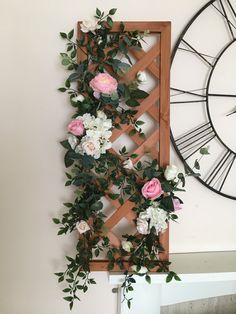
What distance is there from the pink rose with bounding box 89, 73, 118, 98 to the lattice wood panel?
98 mm

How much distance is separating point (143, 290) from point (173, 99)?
66 centimetres

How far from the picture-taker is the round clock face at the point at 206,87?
95 centimetres

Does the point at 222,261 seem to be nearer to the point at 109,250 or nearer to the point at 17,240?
the point at 109,250

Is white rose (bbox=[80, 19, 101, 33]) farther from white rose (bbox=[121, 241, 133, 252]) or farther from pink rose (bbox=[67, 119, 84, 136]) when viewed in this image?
white rose (bbox=[121, 241, 133, 252])

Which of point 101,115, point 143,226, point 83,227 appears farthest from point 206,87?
point 83,227

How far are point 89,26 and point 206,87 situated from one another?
43cm

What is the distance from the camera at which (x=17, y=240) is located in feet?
3.19

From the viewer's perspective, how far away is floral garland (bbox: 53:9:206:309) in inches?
32.6

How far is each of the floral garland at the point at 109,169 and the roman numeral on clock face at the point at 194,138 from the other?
0.45ft

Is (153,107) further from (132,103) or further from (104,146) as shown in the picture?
(104,146)

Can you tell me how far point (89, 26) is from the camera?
0.83 m

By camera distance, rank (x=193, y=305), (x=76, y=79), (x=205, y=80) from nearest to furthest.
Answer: (x=76, y=79) < (x=205, y=80) < (x=193, y=305)

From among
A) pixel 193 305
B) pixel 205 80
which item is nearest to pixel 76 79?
pixel 205 80

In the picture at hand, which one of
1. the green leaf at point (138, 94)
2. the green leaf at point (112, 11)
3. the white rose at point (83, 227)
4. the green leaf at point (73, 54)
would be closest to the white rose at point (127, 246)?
the white rose at point (83, 227)
